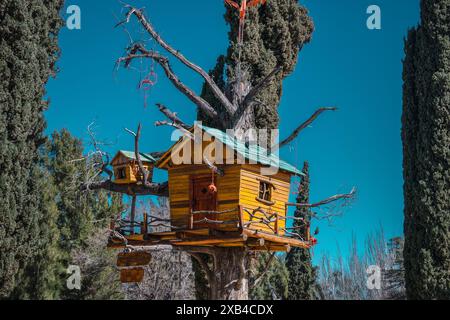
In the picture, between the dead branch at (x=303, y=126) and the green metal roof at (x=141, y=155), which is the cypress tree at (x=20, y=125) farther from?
the dead branch at (x=303, y=126)

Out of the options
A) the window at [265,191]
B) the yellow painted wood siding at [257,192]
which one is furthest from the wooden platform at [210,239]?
the window at [265,191]

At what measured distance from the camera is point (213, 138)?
1465 centimetres

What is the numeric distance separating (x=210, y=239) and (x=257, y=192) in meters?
1.44

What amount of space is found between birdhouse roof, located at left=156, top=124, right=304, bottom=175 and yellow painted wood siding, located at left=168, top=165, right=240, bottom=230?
0.34 meters

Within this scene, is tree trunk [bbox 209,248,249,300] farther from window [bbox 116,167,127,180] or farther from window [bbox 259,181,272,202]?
window [bbox 116,167,127,180]

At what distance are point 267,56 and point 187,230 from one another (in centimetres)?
651

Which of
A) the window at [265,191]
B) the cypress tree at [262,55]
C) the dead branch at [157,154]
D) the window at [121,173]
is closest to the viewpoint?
the window at [265,191]

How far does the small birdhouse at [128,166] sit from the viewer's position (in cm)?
1595

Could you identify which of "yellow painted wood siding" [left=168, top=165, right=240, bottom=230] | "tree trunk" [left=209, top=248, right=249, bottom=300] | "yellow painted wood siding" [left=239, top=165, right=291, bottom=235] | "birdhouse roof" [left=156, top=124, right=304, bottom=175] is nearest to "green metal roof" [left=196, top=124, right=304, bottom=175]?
"birdhouse roof" [left=156, top=124, right=304, bottom=175]

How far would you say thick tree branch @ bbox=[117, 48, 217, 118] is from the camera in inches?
659

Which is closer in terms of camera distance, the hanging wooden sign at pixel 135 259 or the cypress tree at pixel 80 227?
the hanging wooden sign at pixel 135 259

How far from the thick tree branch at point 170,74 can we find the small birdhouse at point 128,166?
217 centimetres
